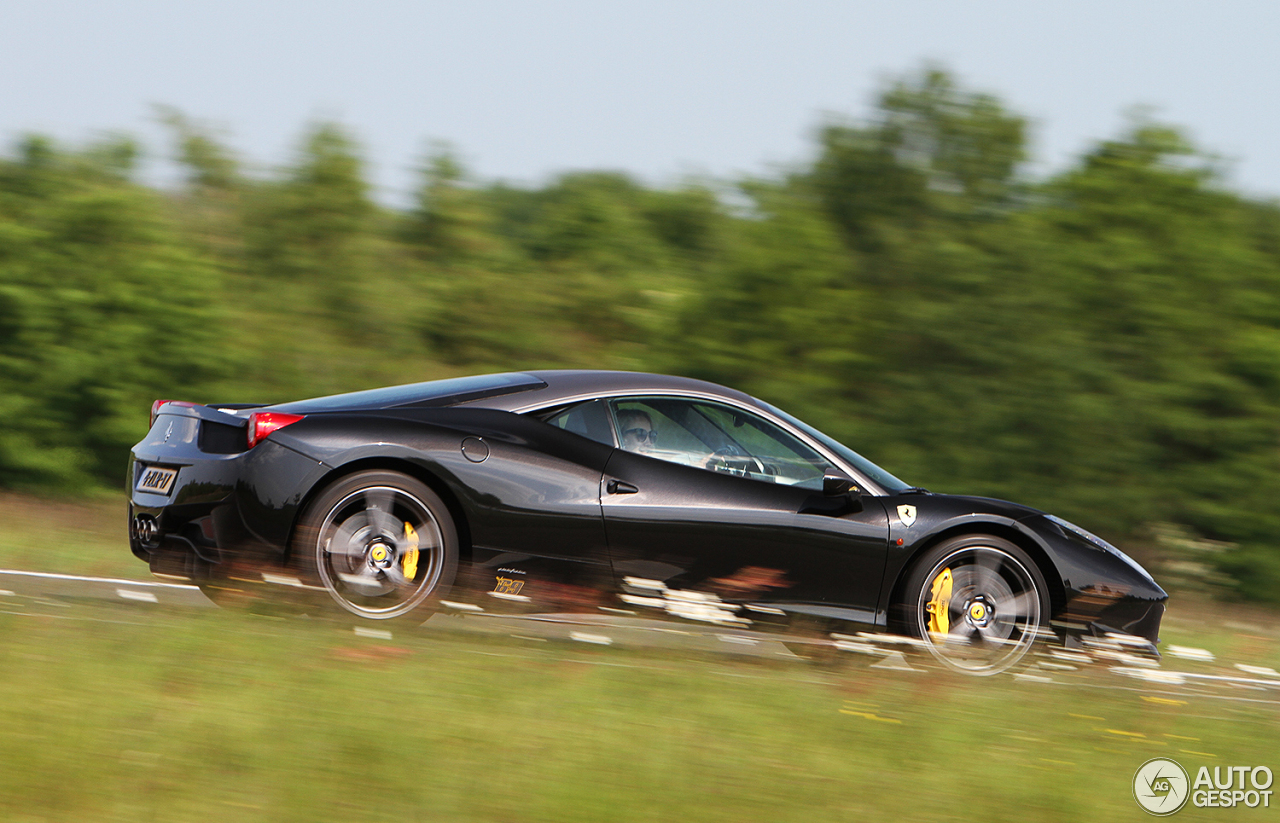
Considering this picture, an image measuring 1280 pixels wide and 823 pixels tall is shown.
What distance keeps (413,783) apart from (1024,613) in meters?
3.22

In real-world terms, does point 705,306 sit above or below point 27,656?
above

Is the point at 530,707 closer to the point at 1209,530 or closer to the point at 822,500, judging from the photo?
the point at 822,500


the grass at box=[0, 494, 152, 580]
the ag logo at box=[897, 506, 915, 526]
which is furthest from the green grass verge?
the grass at box=[0, 494, 152, 580]

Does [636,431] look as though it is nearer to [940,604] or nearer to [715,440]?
[715,440]

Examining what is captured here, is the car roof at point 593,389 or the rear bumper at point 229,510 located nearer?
the rear bumper at point 229,510

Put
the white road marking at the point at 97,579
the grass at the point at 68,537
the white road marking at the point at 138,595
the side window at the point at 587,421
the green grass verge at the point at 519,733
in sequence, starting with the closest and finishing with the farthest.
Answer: the green grass verge at the point at 519,733 < the side window at the point at 587,421 < the white road marking at the point at 138,595 < the white road marking at the point at 97,579 < the grass at the point at 68,537

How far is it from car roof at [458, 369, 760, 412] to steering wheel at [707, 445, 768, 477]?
0.86ft

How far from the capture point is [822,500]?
560cm

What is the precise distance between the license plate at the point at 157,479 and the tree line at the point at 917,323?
7.72 meters

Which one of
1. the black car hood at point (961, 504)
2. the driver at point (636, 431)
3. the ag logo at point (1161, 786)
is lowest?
the ag logo at point (1161, 786)

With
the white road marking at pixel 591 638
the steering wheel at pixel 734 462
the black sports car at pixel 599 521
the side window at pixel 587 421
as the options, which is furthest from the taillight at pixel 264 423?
the steering wheel at pixel 734 462

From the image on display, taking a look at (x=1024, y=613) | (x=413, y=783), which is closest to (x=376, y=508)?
(x=413, y=783)

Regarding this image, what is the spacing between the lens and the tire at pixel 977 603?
561 cm

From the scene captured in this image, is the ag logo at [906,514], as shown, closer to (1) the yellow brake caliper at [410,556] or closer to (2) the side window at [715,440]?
(2) the side window at [715,440]
